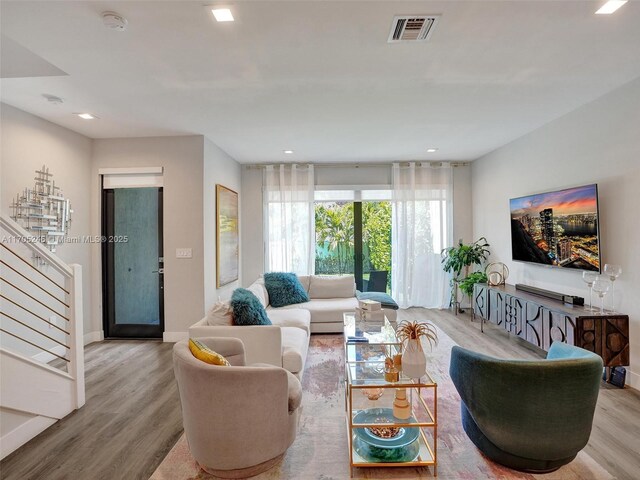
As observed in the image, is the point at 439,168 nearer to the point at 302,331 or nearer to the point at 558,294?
the point at 558,294

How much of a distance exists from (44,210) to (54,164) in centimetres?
56

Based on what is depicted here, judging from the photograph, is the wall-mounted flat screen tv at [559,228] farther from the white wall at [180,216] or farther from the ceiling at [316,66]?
the white wall at [180,216]

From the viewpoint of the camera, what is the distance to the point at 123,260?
465cm

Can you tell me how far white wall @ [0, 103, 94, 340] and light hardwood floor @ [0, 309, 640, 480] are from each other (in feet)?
4.54

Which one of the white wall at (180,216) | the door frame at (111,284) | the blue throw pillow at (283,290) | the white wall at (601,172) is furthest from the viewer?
the blue throw pillow at (283,290)

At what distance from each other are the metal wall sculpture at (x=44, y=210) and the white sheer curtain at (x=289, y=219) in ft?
9.67

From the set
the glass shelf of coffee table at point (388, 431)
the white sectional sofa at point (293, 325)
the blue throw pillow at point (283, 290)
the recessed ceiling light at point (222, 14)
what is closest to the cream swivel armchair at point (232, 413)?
the glass shelf of coffee table at point (388, 431)

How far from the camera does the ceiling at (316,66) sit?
204 centimetres

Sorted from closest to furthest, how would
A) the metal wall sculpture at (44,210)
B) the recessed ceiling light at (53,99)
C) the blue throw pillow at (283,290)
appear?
the recessed ceiling light at (53,99)
the metal wall sculpture at (44,210)
the blue throw pillow at (283,290)

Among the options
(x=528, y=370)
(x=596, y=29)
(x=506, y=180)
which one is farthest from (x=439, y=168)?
(x=528, y=370)

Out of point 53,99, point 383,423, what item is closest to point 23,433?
point 383,423

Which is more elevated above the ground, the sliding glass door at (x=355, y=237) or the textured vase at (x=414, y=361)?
the sliding glass door at (x=355, y=237)

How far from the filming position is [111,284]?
4.62 meters

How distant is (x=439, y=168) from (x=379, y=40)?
167 inches
